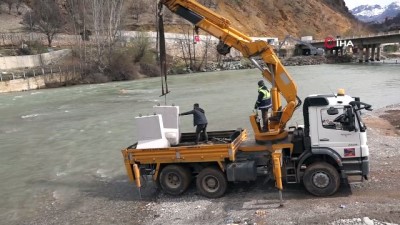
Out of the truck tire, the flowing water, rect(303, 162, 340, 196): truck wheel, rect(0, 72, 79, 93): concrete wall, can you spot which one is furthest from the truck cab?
rect(0, 72, 79, 93): concrete wall

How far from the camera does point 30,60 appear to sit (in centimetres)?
6212

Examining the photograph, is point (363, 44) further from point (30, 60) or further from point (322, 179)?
point (322, 179)

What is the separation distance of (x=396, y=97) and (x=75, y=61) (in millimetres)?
47635

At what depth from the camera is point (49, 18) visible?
86062 millimetres

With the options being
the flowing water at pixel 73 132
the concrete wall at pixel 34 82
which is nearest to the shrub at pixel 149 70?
the concrete wall at pixel 34 82

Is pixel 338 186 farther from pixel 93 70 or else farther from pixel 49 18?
pixel 49 18

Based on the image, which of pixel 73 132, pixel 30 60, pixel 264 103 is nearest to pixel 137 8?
pixel 30 60

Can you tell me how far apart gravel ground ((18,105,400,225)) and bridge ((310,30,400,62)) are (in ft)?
235

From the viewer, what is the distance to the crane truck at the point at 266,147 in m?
9.80

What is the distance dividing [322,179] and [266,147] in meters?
1.56

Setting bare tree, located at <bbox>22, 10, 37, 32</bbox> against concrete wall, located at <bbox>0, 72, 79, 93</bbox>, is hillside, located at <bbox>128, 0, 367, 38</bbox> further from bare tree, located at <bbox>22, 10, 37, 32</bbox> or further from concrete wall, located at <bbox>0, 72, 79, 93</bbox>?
concrete wall, located at <bbox>0, 72, 79, 93</bbox>

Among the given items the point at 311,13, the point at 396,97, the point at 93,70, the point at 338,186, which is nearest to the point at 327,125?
the point at 338,186

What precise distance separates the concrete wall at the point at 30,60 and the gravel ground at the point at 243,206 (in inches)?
2014

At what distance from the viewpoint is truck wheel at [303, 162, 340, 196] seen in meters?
9.82
